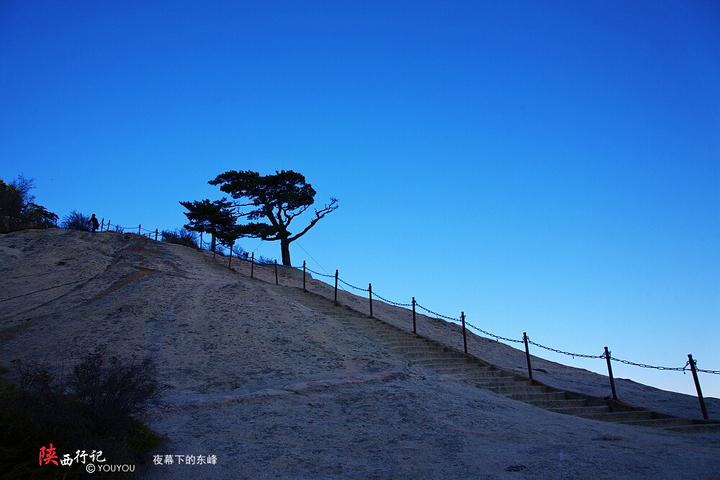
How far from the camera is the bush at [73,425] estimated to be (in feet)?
15.9

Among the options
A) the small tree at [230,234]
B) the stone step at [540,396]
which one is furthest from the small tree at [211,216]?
the stone step at [540,396]

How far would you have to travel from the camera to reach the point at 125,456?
527 centimetres

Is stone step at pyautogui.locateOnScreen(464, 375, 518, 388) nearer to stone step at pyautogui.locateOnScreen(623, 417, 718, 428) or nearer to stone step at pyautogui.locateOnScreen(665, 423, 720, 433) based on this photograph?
stone step at pyautogui.locateOnScreen(623, 417, 718, 428)

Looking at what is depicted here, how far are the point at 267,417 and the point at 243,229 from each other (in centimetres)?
2410

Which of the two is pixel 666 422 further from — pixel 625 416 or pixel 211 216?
pixel 211 216

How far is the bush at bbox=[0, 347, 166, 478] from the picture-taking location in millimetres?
4848

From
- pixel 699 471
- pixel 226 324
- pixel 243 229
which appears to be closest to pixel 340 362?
pixel 226 324

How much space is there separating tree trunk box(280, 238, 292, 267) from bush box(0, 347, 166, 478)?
2510 centimetres

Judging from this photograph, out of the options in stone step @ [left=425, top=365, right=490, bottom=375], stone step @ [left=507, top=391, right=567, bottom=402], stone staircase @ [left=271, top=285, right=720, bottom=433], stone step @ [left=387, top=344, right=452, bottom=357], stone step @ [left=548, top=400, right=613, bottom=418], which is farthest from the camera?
stone step @ [left=387, top=344, right=452, bottom=357]

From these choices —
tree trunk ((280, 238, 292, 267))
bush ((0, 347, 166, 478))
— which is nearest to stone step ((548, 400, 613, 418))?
bush ((0, 347, 166, 478))

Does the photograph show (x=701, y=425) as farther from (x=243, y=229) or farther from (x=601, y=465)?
(x=243, y=229)

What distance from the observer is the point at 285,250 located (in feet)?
104

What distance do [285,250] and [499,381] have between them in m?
21.3

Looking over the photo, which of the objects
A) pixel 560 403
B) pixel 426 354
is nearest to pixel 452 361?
pixel 426 354
